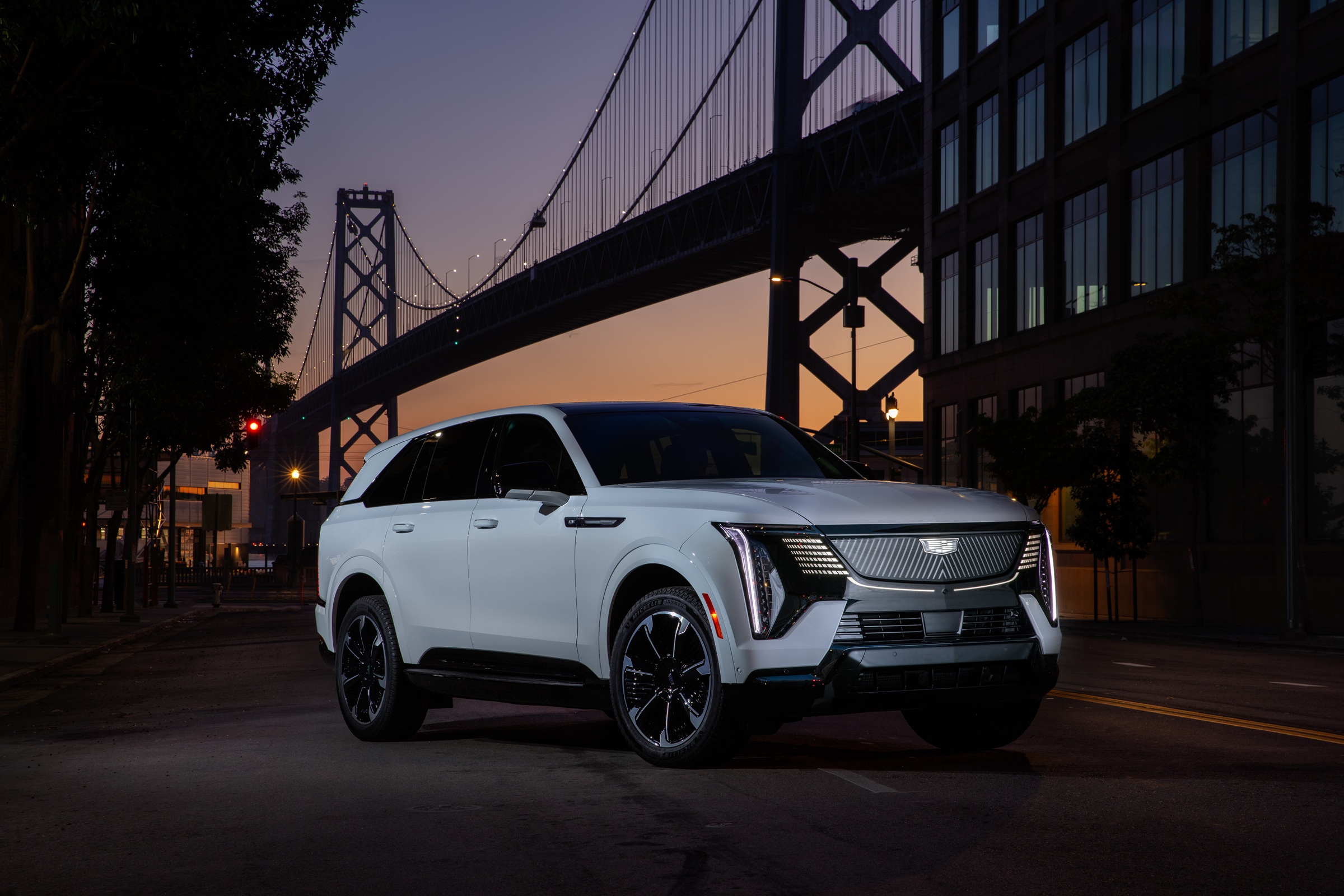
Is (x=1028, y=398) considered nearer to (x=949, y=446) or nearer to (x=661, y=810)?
(x=949, y=446)

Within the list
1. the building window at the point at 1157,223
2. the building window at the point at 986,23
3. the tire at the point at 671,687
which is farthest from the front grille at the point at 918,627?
the building window at the point at 986,23

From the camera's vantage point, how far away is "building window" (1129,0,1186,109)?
124 feet

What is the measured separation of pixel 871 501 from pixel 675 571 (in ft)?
3.27

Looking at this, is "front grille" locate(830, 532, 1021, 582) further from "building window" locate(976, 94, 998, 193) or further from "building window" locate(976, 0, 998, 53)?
"building window" locate(976, 0, 998, 53)

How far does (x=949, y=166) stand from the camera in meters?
51.1

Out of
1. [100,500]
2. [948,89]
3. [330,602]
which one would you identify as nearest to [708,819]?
[330,602]

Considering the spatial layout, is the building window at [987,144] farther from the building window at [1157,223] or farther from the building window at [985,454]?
the building window at [1157,223]

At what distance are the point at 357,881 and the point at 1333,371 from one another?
2981 centimetres

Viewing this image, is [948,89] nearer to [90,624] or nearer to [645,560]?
[90,624]

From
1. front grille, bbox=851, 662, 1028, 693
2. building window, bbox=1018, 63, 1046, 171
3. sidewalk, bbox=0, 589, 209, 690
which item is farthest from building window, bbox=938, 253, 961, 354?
front grille, bbox=851, 662, 1028, 693

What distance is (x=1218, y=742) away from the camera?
30.2 ft

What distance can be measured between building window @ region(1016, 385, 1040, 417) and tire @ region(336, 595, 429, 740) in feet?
119

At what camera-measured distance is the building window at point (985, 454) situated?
47844 mm

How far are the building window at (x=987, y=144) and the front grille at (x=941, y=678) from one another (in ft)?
138
